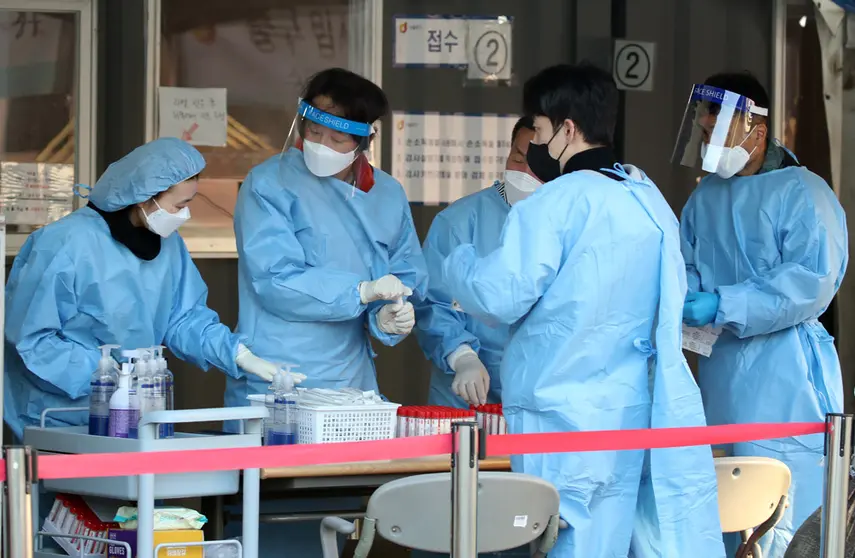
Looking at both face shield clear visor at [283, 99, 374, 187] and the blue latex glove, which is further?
the blue latex glove

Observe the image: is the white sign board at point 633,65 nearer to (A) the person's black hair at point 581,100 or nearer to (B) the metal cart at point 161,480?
(A) the person's black hair at point 581,100

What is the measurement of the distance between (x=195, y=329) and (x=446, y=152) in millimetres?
2086

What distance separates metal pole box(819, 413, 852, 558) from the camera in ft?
10.1

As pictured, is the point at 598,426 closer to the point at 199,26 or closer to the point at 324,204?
the point at 324,204

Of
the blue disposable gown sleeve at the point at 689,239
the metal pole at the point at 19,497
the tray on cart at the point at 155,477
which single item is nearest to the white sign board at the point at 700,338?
the blue disposable gown sleeve at the point at 689,239

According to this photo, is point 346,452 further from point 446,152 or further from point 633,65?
point 633,65

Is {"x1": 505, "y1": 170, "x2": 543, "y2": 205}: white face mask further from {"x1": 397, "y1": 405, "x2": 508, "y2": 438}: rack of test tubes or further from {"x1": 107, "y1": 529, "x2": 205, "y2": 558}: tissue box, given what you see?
{"x1": 107, "y1": 529, "x2": 205, "y2": 558}: tissue box

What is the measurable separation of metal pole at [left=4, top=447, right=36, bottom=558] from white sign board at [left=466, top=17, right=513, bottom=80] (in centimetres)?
352

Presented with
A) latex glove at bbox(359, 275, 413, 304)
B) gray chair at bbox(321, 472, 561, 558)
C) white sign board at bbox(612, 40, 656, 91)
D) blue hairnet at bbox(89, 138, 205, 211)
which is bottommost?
gray chair at bbox(321, 472, 561, 558)

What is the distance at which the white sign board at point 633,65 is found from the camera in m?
5.60

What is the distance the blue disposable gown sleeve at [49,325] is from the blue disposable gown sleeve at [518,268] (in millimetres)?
1209

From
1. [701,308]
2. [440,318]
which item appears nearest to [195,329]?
[440,318]

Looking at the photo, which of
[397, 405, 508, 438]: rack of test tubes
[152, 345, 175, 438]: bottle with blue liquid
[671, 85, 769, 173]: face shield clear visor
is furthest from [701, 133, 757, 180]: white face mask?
[152, 345, 175, 438]: bottle with blue liquid

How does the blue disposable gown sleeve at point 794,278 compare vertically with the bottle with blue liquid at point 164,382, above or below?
above
